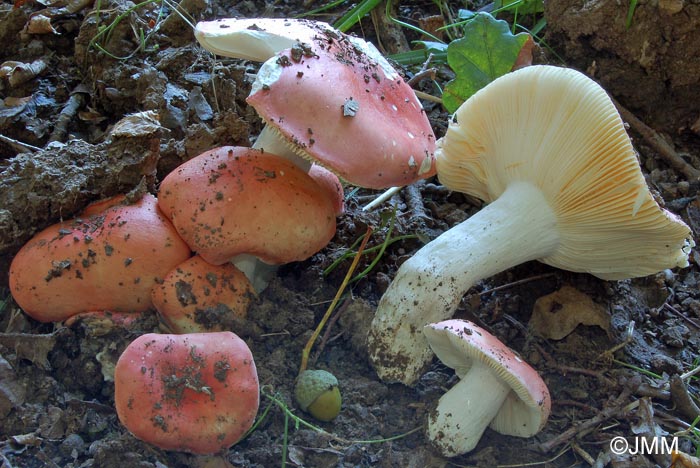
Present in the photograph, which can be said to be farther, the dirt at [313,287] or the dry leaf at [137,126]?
the dry leaf at [137,126]

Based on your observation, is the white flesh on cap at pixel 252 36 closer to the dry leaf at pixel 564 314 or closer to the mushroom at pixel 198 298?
the mushroom at pixel 198 298

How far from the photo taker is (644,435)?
230 centimetres

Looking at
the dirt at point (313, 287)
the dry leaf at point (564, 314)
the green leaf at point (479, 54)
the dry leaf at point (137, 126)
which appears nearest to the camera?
the dirt at point (313, 287)

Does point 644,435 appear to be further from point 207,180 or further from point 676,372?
point 207,180

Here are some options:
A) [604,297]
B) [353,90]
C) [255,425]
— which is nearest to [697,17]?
[604,297]

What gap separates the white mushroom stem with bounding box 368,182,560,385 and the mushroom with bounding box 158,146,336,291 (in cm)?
42

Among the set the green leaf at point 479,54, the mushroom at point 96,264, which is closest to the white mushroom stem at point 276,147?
the mushroom at point 96,264

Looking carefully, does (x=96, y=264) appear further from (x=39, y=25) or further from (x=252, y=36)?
(x=39, y=25)

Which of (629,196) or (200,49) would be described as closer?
(629,196)

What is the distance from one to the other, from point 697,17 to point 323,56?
2118 mm

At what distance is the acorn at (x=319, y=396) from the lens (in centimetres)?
225

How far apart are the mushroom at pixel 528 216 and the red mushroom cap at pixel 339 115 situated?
326 mm

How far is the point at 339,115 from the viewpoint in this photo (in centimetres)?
215

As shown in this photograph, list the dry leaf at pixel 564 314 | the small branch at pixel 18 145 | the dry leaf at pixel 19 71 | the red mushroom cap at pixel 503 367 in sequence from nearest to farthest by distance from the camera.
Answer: the red mushroom cap at pixel 503 367, the dry leaf at pixel 564 314, the small branch at pixel 18 145, the dry leaf at pixel 19 71
